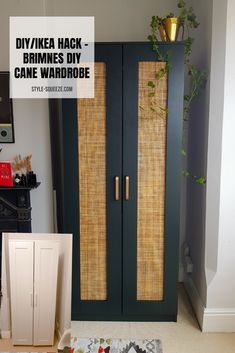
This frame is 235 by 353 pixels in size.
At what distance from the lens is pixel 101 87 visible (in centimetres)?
209

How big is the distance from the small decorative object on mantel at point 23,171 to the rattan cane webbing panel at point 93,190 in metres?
0.58

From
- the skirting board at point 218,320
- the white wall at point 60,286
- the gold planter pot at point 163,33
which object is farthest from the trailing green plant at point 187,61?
the white wall at point 60,286

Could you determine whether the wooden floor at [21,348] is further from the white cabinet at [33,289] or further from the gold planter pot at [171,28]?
the gold planter pot at [171,28]

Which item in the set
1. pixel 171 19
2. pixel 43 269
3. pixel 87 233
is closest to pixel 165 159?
pixel 87 233

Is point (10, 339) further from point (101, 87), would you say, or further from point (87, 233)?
point (101, 87)

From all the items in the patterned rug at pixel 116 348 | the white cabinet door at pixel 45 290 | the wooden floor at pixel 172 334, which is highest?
the white cabinet door at pixel 45 290

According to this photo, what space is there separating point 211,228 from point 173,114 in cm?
82

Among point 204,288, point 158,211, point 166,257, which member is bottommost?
point 204,288

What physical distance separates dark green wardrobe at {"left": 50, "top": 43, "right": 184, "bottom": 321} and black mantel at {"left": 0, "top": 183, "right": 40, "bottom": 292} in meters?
0.47

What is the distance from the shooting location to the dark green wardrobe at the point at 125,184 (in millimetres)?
2066

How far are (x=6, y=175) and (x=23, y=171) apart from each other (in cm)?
16

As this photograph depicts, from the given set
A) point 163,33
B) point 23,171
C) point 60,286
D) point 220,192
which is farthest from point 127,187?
point 60,286

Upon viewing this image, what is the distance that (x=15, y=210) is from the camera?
253 centimetres

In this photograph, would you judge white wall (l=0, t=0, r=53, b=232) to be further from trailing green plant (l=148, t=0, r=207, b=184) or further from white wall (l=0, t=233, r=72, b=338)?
white wall (l=0, t=233, r=72, b=338)
